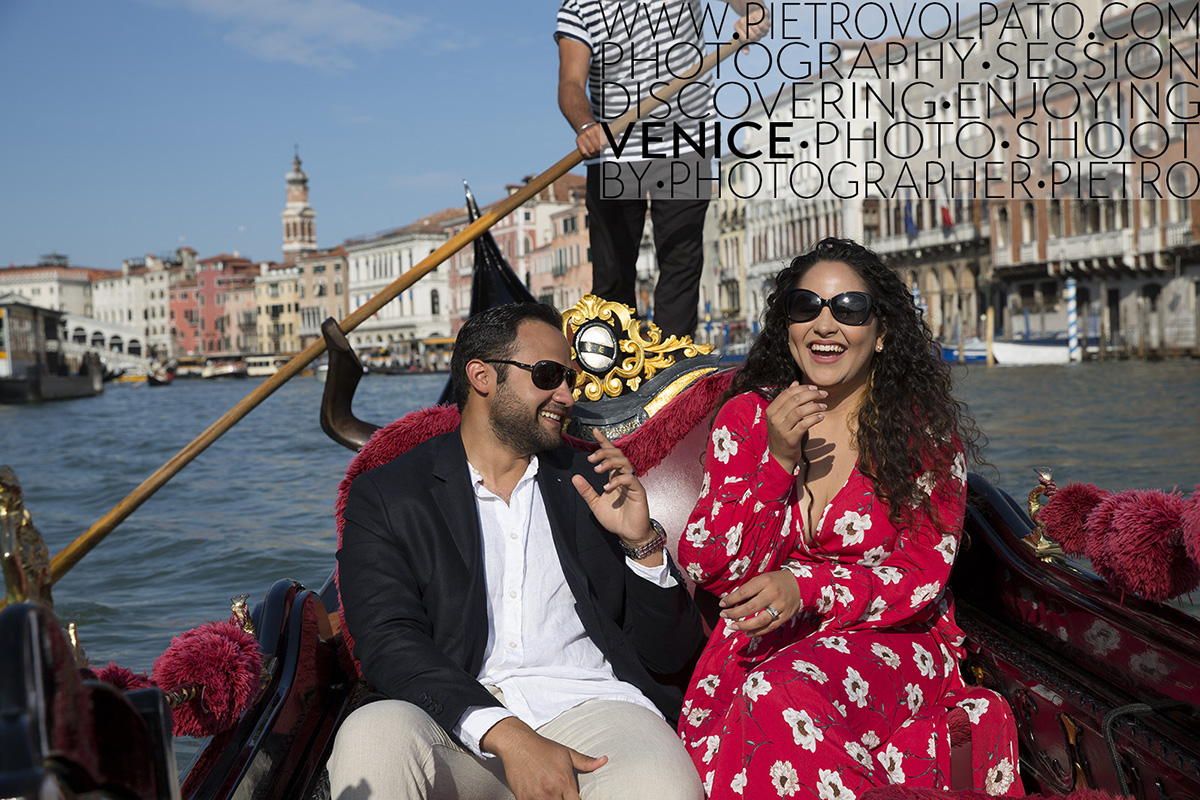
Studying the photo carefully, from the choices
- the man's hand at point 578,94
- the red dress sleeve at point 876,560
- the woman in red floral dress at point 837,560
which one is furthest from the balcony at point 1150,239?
the red dress sleeve at point 876,560

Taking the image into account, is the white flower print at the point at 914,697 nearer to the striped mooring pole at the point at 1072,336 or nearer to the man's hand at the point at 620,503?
the man's hand at the point at 620,503

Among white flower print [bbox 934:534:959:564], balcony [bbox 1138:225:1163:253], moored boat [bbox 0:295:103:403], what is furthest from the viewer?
moored boat [bbox 0:295:103:403]

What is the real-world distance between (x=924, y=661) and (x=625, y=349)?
0.73 meters

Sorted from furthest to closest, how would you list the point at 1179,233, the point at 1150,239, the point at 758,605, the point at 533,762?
the point at 1150,239, the point at 1179,233, the point at 758,605, the point at 533,762

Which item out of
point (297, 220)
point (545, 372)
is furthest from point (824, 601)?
point (297, 220)

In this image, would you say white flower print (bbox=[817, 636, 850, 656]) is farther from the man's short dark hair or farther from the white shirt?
the man's short dark hair

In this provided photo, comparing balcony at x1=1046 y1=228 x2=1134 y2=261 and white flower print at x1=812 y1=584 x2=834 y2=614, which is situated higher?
balcony at x1=1046 y1=228 x2=1134 y2=261

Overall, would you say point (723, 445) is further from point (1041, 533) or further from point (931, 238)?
point (931, 238)

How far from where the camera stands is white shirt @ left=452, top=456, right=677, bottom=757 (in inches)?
46.8

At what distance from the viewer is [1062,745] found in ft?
3.84

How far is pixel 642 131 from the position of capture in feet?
6.91

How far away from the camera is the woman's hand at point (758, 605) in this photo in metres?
1.12

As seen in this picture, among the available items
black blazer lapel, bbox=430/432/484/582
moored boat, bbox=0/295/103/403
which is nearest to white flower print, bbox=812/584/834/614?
black blazer lapel, bbox=430/432/484/582

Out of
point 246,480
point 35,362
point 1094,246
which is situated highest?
point 1094,246
